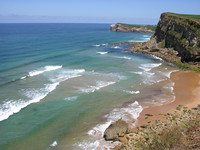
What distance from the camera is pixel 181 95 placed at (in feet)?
87.2

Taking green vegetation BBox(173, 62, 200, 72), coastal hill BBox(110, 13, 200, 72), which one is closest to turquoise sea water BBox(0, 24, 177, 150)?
green vegetation BBox(173, 62, 200, 72)

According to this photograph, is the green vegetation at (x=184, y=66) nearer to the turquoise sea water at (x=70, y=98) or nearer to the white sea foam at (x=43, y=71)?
the turquoise sea water at (x=70, y=98)

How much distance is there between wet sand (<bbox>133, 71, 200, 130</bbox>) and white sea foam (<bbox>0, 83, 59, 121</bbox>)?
555 inches

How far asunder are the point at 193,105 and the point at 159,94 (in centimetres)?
500

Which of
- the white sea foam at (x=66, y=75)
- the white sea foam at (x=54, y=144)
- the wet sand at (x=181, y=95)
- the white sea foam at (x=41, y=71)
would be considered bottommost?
the white sea foam at (x=54, y=144)

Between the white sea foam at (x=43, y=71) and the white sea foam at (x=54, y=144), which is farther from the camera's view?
the white sea foam at (x=43, y=71)

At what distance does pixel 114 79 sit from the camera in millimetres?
32500

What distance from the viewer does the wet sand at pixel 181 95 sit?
2072cm

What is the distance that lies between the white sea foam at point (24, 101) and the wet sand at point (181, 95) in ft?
46.3

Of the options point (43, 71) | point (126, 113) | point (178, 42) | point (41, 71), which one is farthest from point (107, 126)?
point (178, 42)

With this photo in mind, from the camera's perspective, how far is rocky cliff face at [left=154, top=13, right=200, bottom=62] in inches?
1601

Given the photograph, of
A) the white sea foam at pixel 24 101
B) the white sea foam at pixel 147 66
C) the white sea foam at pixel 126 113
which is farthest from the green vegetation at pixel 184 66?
the white sea foam at pixel 24 101

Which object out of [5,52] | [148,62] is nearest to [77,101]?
[148,62]

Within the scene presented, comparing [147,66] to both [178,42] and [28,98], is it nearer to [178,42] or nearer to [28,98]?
[178,42]
